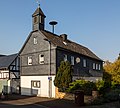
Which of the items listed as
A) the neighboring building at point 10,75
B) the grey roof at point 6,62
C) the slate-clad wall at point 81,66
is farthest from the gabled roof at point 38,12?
the grey roof at point 6,62

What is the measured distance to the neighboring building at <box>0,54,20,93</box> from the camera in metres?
37.5

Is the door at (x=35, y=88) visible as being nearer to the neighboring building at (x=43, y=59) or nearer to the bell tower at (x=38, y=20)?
the neighboring building at (x=43, y=59)

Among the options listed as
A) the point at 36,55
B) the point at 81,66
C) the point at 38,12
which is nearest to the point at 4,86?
the point at 36,55

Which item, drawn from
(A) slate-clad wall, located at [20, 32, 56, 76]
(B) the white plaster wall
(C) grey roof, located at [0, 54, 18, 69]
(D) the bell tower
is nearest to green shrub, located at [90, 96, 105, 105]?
(B) the white plaster wall

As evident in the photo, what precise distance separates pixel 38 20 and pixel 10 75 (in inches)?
396

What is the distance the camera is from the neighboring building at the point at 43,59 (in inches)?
1256

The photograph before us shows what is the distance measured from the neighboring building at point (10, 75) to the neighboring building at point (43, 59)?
78.7 inches

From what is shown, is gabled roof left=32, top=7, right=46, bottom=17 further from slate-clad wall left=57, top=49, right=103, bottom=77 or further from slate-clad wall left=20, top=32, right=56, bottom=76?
slate-clad wall left=57, top=49, right=103, bottom=77

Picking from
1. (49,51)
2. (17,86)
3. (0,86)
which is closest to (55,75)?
(49,51)

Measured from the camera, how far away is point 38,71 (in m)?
33.8

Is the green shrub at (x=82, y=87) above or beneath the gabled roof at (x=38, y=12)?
beneath

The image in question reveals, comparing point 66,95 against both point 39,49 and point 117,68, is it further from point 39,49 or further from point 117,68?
point 117,68

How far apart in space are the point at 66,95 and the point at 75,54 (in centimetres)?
1030

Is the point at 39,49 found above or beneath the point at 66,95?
above
